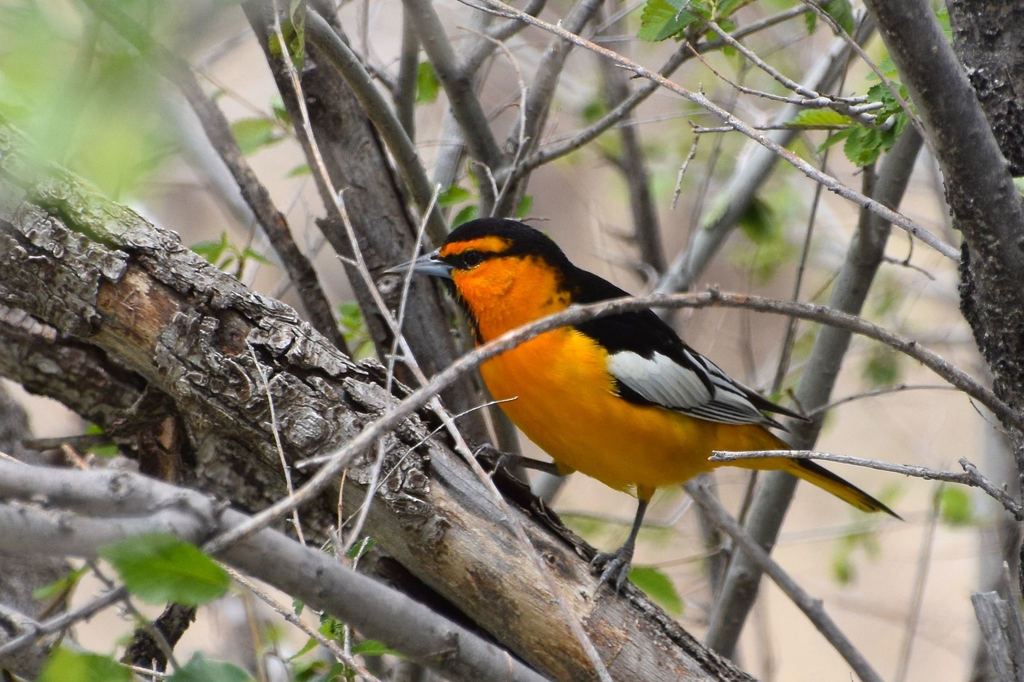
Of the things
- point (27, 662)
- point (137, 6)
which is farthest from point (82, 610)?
point (27, 662)

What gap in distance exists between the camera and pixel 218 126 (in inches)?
137

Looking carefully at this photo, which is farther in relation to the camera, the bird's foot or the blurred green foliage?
the bird's foot

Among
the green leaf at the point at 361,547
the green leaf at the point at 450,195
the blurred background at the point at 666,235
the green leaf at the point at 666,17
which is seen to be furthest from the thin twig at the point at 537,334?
the green leaf at the point at 450,195

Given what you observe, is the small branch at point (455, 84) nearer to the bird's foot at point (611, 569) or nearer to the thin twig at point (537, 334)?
the bird's foot at point (611, 569)

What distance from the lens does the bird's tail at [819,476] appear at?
12.2 ft

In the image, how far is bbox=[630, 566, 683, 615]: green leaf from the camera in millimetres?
3334

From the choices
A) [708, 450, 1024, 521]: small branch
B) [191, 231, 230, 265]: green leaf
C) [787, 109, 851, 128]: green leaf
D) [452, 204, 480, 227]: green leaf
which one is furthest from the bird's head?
[708, 450, 1024, 521]: small branch

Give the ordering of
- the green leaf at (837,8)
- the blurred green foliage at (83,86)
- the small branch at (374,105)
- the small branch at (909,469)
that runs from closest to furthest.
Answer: the blurred green foliage at (83,86) → the small branch at (909,469) → the small branch at (374,105) → the green leaf at (837,8)

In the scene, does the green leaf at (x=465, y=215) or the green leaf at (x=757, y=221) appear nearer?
the green leaf at (x=465, y=215)

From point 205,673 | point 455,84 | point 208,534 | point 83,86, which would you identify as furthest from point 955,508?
point 83,86

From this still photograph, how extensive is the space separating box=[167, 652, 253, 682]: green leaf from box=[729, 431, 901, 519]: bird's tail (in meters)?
2.27

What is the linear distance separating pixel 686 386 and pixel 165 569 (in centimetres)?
270

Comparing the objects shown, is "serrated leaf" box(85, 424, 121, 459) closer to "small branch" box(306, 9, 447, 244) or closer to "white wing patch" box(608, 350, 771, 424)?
"small branch" box(306, 9, 447, 244)

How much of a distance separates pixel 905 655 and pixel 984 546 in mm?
954
